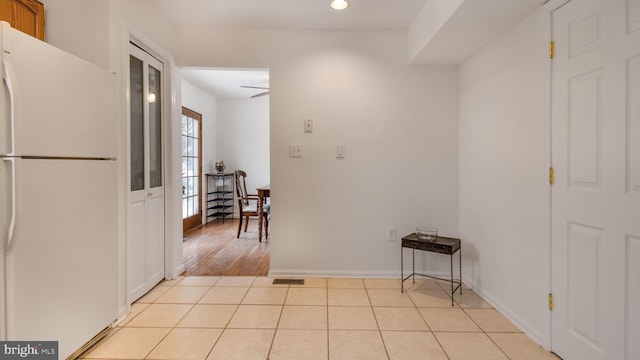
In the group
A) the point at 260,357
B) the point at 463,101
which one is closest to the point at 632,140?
the point at 463,101

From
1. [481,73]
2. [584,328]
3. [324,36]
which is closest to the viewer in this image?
[584,328]

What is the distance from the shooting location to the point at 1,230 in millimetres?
1303

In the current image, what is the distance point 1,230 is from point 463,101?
3.30 m

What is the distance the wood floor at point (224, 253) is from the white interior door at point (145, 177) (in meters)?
0.58

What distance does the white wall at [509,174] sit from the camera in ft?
6.30

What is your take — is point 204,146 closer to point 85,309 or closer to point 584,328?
point 85,309

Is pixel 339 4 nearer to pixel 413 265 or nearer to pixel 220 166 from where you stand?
pixel 413 265

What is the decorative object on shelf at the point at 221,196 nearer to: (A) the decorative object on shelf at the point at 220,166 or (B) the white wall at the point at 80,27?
(A) the decorative object on shelf at the point at 220,166

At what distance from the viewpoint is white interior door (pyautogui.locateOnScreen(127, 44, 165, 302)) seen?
2.40m

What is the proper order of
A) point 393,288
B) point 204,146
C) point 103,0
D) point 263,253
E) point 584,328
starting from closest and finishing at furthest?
point 584,328 → point 103,0 → point 393,288 → point 263,253 → point 204,146

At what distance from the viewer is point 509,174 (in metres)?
2.22

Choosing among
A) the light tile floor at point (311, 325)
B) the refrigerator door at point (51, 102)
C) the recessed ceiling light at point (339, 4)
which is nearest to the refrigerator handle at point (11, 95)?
the refrigerator door at point (51, 102)

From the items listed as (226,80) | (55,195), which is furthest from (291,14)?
(226,80)

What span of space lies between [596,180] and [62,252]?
9.04ft
